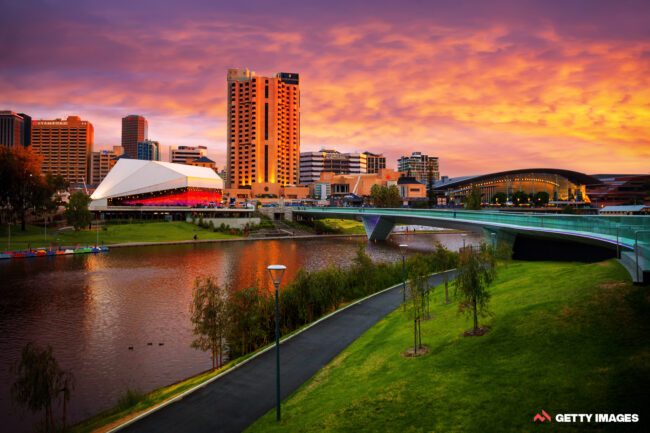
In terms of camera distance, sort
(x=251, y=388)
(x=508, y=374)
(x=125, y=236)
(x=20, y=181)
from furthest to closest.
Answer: (x=125, y=236)
(x=20, y=181)
(x=251, y=388)
(x=508, y=374)

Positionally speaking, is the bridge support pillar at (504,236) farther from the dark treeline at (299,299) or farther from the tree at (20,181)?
the tree at (20,181)

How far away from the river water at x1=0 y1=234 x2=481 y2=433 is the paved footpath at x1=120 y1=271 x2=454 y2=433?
504 centimetres

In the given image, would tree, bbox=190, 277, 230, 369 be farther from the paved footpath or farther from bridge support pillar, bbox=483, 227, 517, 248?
bridge support pillar, bbox=483, 227, 517, 248

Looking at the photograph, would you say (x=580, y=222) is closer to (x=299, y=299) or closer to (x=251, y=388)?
(x=299, y=299)

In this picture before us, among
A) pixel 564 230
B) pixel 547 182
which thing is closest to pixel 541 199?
pixel 547 182

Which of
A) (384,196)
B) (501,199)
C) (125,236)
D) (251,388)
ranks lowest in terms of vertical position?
(251,388)

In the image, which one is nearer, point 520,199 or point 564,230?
point 564,230

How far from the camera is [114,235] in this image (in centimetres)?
8512

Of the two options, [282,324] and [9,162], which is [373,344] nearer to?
[282,324]

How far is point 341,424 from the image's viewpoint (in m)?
12.8

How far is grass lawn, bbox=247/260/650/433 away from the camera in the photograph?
11.1 metres

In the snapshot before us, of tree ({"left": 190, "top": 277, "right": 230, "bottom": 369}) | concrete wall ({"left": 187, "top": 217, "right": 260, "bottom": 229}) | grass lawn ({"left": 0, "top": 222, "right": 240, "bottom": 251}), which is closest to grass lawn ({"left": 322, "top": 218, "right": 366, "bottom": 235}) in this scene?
concrete wall ({"left": 187, "top": 217, "right": 260, "bottom": 229})

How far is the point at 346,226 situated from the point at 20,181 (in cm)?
8484

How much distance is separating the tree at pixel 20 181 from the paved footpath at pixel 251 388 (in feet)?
275
